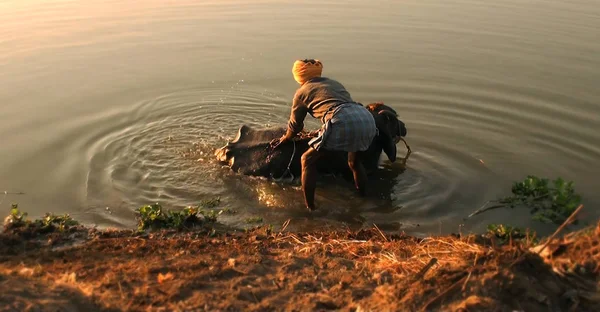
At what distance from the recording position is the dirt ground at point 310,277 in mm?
3150

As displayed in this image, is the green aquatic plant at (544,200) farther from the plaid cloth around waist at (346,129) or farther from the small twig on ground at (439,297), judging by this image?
the small twig on ground at (439,297)

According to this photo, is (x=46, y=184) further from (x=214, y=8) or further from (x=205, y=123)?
(x=214, y=8)

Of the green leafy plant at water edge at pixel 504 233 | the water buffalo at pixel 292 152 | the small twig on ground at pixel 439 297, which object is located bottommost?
the green leafy plant at water edge at pixel 504 233

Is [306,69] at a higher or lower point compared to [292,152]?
higher

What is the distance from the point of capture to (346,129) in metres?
5.84

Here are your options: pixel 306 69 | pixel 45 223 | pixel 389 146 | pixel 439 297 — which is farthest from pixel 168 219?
pixel 439 297

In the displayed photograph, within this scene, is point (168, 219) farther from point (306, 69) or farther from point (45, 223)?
point (306, 69)

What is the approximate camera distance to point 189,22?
13.9 meters

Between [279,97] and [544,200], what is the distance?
5.07 meters

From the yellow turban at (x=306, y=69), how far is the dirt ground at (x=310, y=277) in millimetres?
2176

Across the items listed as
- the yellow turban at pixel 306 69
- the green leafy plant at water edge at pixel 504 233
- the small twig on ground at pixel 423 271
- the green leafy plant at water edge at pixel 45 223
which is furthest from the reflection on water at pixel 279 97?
the small twig on ground at pixel 423 271

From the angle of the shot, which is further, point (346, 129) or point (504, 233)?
point (346, 129)

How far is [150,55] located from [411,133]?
250 inches

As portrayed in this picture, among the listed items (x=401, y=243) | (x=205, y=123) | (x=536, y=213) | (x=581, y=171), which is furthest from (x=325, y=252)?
(x=205, y=123)
